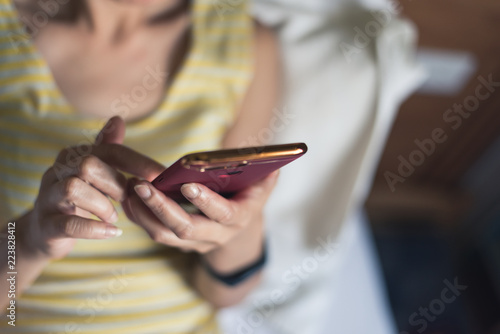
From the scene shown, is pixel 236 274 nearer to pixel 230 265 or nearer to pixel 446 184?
pixel 230 265

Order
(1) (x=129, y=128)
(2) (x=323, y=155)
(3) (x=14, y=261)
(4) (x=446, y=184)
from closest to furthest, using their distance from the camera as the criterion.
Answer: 1. (3) (x=14, y=261)
2. (1) (x=129, y=128)
3. (2) (x=323, y=155)
4. (4) (x=446, y=184)

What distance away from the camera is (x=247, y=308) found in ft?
2.27

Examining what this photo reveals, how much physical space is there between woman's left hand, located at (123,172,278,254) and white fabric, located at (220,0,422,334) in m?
0.27

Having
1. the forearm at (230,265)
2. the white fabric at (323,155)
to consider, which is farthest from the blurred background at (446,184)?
the forearm at (230,265)

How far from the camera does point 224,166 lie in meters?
0.28

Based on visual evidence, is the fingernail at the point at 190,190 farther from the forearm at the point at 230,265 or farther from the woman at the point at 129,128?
the forearm at the point at 230,265

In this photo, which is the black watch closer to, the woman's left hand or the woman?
the woman

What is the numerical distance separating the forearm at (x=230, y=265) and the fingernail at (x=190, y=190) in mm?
191

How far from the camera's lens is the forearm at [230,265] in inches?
20.4

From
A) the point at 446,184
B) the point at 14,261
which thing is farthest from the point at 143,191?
the point at 446,184

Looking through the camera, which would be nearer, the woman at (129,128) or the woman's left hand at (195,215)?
the woman's left hand at (195,215)

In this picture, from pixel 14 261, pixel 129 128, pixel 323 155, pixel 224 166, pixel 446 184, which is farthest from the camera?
pixel 446 184

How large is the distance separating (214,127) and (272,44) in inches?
6.4

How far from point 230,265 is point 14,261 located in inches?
8.9
